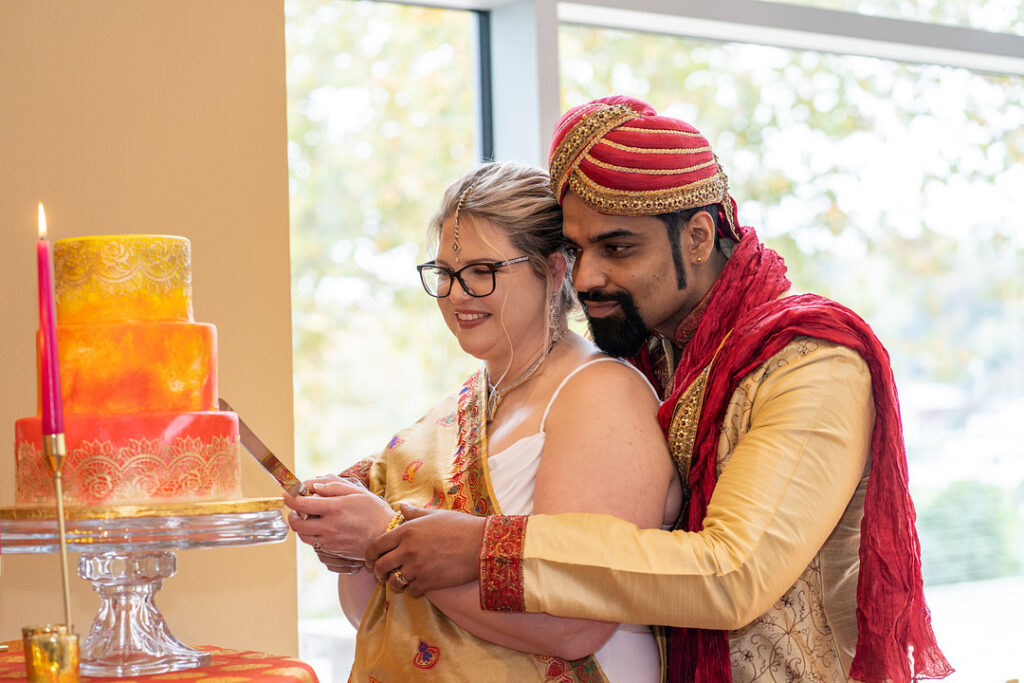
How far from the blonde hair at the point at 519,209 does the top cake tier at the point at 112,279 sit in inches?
22.3

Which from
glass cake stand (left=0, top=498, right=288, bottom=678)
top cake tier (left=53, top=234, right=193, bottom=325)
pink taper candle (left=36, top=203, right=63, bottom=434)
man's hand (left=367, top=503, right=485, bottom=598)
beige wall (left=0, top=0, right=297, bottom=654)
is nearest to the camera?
pink taper candle (left=36, top=203, right=63, bottom=434)

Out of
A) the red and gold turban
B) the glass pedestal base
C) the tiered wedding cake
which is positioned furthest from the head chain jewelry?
the glass pedestal base

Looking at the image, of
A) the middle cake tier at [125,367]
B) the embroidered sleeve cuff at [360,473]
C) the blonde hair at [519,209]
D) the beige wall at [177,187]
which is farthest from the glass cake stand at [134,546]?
the beige wall at [177,187]

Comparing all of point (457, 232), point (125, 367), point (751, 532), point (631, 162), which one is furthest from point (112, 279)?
point (751, 532)

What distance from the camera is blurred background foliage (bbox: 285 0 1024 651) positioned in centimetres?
309

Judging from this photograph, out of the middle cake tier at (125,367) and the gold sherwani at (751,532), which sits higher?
the middle cake tier at (125,367)

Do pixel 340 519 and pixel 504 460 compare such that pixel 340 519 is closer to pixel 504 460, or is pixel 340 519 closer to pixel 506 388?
pixel 504 460

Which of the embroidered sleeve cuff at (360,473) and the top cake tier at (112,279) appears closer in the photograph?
the top cake tier at (112,279)

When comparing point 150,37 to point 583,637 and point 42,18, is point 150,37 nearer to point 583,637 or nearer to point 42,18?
point 42,18

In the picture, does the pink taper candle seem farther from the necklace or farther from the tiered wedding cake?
the necklace

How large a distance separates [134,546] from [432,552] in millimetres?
425

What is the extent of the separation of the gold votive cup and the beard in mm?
1010

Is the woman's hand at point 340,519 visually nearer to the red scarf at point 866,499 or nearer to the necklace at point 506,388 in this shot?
the necklace at point 506,388

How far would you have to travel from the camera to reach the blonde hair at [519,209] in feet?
6.15
